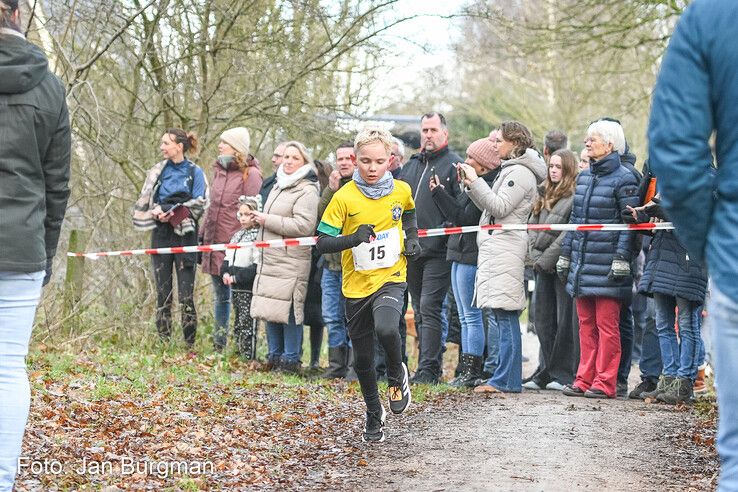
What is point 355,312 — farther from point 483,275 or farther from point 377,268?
point 483,275

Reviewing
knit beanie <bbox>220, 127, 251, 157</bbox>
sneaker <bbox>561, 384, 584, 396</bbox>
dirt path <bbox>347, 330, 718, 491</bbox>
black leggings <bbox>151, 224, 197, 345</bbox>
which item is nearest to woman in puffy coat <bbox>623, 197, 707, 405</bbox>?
dirt path <bbox>347, 330, 718, 491</bbox>

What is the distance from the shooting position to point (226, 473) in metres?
6.47

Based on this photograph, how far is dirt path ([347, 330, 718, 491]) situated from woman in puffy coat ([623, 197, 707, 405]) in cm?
34

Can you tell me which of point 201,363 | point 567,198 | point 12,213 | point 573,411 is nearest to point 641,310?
point 567,198

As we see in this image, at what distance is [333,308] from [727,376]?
833cm

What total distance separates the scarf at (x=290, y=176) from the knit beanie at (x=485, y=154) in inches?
68.8

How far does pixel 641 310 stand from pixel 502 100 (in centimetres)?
2139

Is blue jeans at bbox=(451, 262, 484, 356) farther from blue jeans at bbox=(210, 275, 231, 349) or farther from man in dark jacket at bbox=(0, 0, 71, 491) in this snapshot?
man in dark jacket at bbox=(0, 0, 71, 491)

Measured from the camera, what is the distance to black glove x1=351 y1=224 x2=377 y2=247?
7.25 meters

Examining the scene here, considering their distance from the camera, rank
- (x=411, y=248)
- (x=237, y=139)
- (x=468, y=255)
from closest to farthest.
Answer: (x=411, y=248), (x=468, y=255), (x=237, y=139)

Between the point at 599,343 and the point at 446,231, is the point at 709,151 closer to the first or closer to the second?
the point at 599,343

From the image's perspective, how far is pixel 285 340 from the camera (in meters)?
12.0

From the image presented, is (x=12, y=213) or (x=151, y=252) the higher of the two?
(x=12, y=213)

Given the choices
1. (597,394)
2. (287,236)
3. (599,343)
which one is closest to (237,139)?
(287,236)
